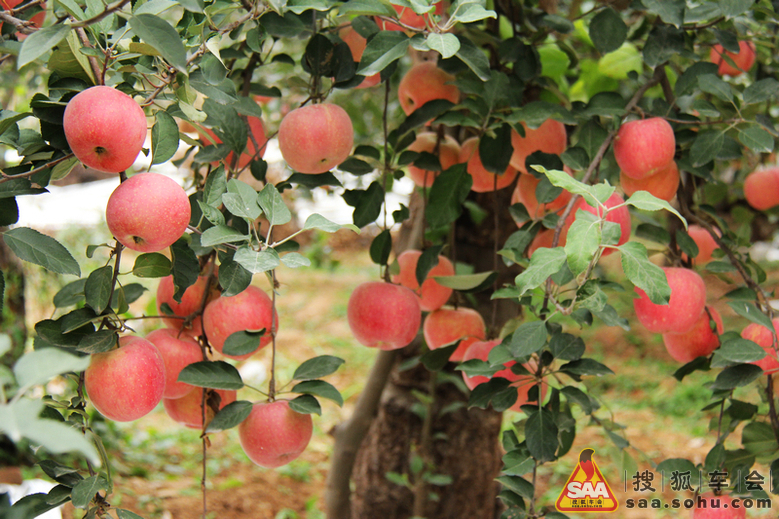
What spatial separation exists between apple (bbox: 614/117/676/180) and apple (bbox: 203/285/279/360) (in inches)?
20.2

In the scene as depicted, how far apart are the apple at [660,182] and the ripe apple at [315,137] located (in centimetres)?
42

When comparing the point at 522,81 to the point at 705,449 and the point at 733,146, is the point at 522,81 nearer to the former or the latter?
the point at 733,146

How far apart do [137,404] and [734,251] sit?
828 mm

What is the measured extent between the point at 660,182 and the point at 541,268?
398mm

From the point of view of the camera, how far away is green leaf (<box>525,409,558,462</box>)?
2.15 ft

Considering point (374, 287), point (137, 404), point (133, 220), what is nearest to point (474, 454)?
point (374, 287)

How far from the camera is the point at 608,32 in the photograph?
833mm

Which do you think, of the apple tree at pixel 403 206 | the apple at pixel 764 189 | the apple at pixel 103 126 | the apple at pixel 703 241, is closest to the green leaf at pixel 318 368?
the apple tree at pixel 403 206

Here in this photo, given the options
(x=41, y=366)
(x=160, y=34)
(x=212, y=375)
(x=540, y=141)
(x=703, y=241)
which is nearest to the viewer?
(x=41, y=366)

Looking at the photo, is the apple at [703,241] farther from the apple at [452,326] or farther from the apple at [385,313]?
the apple at [385,313]

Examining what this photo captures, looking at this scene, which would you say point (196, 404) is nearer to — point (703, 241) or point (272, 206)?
point (272, 206)

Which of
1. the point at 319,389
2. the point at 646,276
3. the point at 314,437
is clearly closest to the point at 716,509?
the point at 646,276

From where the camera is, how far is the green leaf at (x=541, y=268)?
529 mm

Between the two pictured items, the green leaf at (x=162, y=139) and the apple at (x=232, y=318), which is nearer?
the green leaf at (x=162, y=139)
